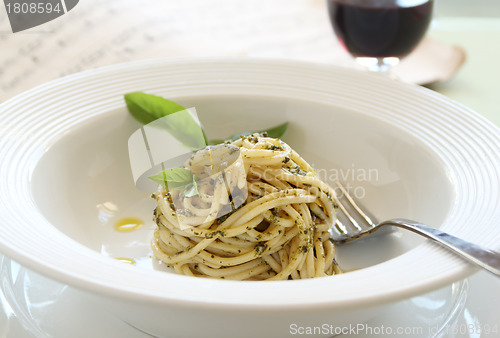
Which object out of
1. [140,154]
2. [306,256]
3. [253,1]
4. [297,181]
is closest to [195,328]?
[306,256]

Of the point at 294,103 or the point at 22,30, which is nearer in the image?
the point at 294,103

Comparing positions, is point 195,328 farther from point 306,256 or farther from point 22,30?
point 22,30

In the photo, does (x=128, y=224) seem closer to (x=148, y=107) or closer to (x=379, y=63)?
(x=148, y=107)

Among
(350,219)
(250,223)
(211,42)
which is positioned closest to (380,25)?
(350,219)

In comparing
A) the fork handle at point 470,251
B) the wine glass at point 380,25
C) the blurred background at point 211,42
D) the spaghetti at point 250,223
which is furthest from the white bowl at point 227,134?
the blurred background at point 211,42

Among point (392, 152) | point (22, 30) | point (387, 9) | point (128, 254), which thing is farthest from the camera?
point (22, 30)
